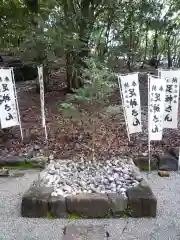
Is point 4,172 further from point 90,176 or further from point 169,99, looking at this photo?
point 169,99

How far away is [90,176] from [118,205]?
1.97 feet

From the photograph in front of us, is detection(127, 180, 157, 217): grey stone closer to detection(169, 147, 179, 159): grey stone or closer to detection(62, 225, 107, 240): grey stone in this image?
detection(62, 225, 107, 240): grey stone

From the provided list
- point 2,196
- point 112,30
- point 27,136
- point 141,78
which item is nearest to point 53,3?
point 112,30

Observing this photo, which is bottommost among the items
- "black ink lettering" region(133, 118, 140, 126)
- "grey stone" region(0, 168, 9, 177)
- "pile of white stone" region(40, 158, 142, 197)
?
"grey stone" region(0, 168, 9, 177)

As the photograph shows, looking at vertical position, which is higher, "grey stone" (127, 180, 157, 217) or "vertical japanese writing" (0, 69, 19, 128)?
"vertical japanese writing" (0, 69, 19, 128)

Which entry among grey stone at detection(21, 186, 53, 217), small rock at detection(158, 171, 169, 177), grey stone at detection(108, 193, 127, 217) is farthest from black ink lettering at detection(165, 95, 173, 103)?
grey stone at detection(21, 186, 53, 217)

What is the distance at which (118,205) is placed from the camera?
8.02 feet

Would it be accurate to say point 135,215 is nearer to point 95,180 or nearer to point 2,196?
point 95,180

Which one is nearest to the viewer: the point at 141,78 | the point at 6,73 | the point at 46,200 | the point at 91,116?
the point at 46,200

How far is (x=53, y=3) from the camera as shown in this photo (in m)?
5.11

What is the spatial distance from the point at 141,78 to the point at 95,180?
5128 mm

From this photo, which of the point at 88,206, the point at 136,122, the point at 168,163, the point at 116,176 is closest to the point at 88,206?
the point at 88,206

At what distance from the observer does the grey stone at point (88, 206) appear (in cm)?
242

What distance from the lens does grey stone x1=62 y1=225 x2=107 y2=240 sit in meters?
2.12
